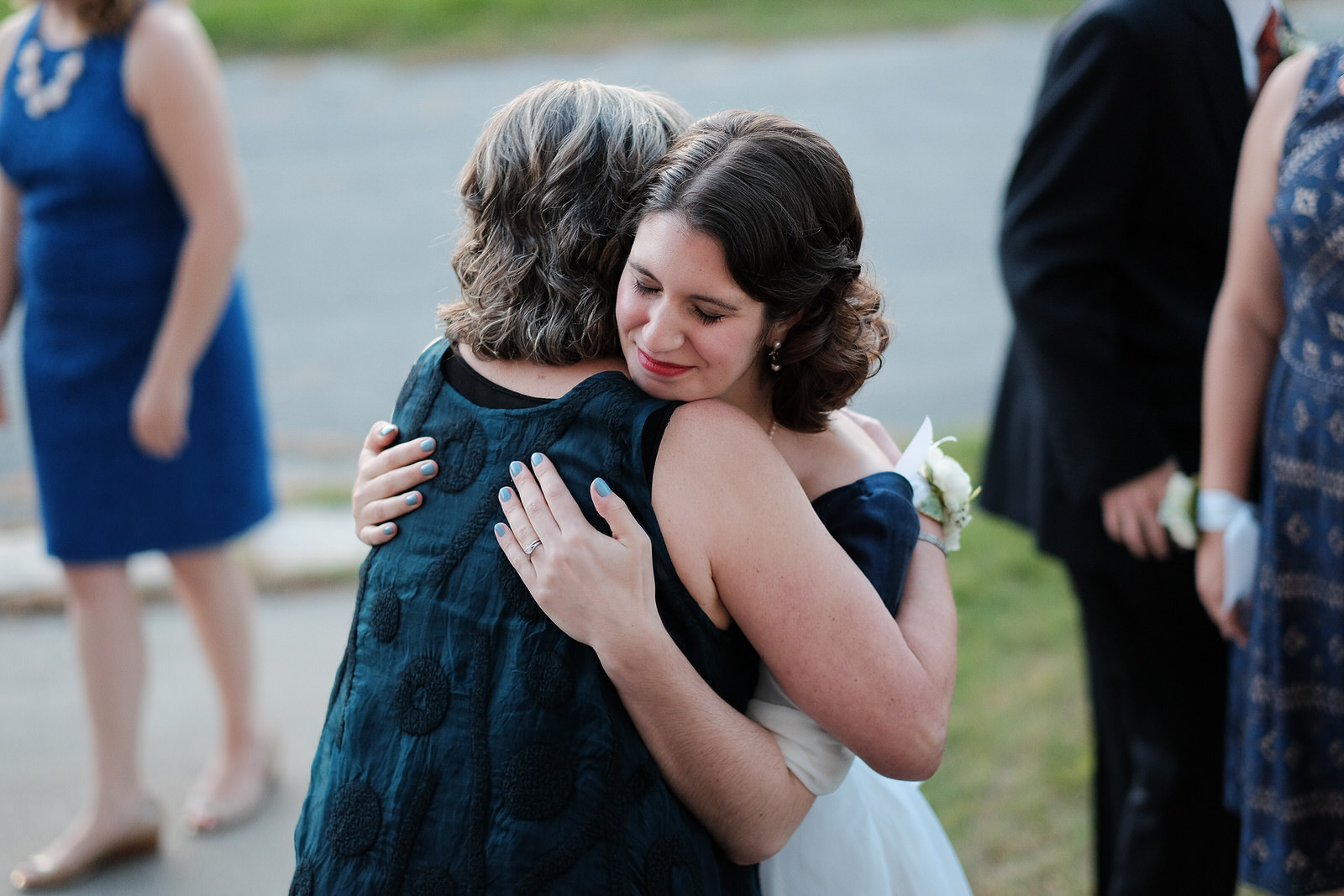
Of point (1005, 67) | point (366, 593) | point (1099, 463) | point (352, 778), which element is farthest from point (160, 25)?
point (1005, 67)

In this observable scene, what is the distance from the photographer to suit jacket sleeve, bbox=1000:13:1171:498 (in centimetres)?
231

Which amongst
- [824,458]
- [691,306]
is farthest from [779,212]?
[824,458]

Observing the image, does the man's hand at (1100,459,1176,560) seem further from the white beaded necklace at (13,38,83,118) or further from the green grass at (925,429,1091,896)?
the white beaded necklace at (13,38,83,118)

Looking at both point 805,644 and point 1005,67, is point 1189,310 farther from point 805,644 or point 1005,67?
point 1005,67

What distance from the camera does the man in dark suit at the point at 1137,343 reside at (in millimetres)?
2312

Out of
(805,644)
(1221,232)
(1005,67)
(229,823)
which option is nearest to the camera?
(805,644)

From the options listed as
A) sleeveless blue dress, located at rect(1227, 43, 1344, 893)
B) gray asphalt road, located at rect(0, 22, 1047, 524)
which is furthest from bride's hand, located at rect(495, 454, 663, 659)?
gray asphalt road, located at rect(0, 22, 1047, 524)

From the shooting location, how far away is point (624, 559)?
1369mm

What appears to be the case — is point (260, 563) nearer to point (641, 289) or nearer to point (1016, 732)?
point (1016, 732)

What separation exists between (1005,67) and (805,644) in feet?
35.1

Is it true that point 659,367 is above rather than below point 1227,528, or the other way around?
above

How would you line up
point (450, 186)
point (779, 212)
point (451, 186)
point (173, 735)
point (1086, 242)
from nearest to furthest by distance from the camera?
point (779, 212) → point (1086, 242) → point (173, 735) → point (451, 186) → point (450, 186)

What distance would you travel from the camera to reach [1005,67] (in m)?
11.1

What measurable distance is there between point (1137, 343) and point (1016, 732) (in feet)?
4.57
